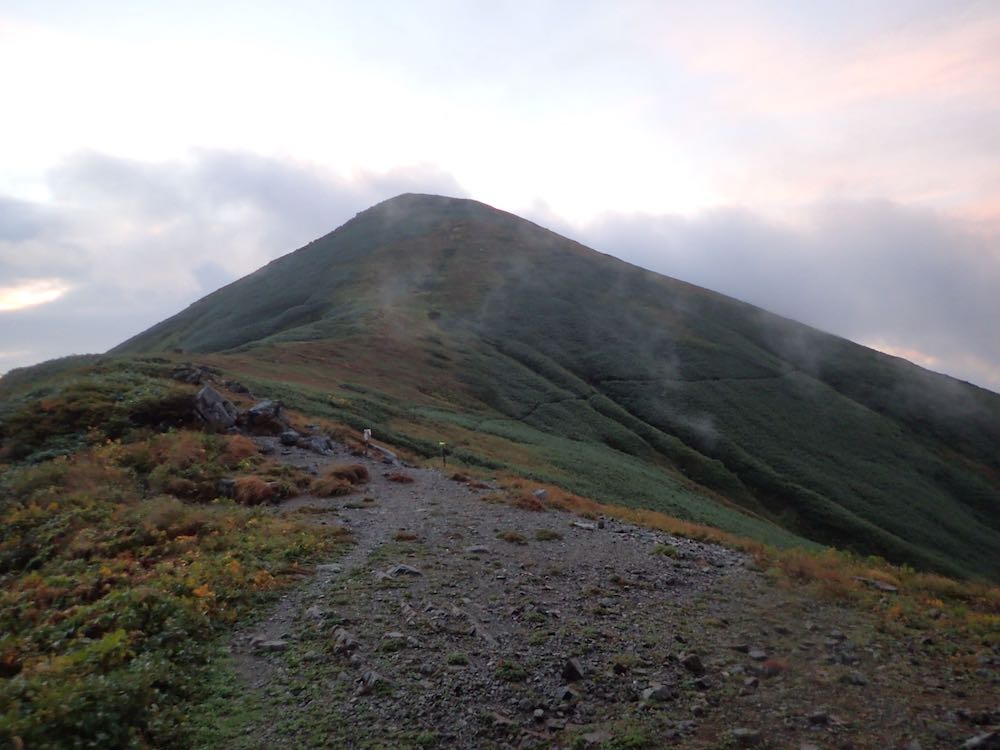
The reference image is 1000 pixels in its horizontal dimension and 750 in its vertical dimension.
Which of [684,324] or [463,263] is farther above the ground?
[463,263]

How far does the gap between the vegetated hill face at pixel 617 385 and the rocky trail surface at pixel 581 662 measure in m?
20.0

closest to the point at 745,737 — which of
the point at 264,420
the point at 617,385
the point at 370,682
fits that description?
the point at 370,682

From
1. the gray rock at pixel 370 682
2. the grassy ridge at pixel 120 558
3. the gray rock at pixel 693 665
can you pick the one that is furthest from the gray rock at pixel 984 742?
the grassy ridge at pixel 120 558

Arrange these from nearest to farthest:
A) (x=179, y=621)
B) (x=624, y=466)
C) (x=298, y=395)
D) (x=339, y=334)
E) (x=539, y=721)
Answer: (x=539, y=721) < (x=179, y=621) < (x=298, y=395) < (x=624, y=466) < (x=339, y=334)

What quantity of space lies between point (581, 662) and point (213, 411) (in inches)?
681

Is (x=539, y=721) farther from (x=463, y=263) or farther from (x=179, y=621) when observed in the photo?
(x=463, y=263)

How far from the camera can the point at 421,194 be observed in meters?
148

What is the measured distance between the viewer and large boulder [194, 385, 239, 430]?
22094mm

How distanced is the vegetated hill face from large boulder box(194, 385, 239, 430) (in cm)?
931

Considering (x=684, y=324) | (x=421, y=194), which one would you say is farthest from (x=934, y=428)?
(x=421, y=194)

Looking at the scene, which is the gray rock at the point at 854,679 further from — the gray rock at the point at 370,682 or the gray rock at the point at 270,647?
the gray rock at the point at 270,647

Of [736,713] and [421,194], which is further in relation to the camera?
[421,194]

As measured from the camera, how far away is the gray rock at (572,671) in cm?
789

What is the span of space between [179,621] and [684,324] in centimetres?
9221
